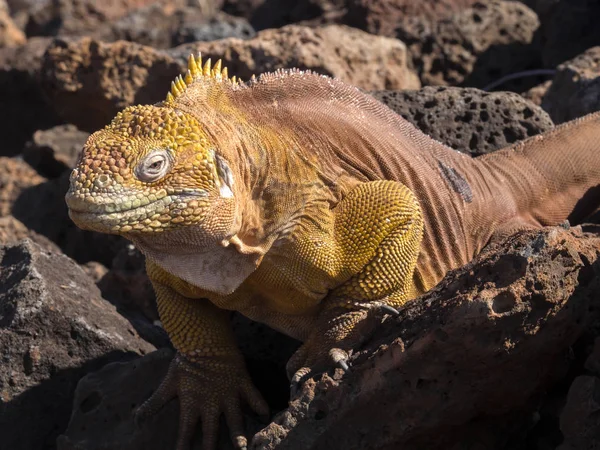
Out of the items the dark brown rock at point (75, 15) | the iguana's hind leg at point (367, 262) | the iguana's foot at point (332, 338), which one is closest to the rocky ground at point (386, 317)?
the iguana's foot at point (332, 338)

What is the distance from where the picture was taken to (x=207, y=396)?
4.64 meters

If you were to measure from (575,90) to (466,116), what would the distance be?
4.22ft

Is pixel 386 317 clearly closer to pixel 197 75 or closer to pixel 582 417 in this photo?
pixel 582 417

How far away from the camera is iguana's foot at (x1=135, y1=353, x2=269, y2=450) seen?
4.56m

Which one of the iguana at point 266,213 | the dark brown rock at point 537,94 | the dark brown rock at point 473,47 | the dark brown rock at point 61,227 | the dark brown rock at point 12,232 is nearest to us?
the iguana at point 266,213

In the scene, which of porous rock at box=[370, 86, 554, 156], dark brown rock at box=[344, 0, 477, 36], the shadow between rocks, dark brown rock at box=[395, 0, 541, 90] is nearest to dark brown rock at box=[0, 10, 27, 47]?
dark brown rock at box=[344, 0, 477, 36]

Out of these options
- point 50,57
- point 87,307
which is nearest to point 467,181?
point 87,307

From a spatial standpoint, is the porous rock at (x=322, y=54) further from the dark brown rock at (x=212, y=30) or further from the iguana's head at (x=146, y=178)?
the iguana's head at (x=146, y=178)

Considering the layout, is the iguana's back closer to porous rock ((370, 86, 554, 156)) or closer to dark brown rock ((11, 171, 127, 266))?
porous rock ((370, 86, 554, 156))

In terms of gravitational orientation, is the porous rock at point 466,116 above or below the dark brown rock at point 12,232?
above

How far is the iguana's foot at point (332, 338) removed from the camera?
13.8 feet

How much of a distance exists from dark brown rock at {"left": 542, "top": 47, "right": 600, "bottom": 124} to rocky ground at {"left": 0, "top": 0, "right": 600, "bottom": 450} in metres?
0.02

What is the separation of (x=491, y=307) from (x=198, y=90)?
1.69 metres

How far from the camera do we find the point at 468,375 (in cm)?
373
